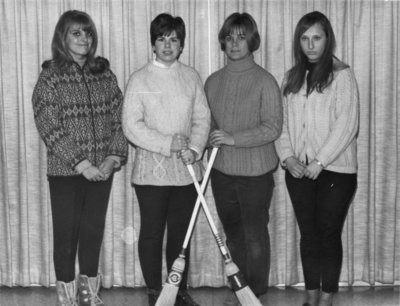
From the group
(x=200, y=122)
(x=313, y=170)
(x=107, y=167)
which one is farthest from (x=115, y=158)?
(x=313, y=170)

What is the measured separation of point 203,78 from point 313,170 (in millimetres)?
900

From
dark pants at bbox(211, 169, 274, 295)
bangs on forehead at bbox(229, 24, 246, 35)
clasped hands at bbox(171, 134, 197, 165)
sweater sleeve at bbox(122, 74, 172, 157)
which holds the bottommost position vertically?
dark pants at bbox(211, 169, 274, 295)

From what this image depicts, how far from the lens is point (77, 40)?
295cm

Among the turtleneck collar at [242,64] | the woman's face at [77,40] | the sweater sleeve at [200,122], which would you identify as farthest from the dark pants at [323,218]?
the woman's face at [77,40]

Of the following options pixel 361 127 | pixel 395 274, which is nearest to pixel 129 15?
pixel 361 127

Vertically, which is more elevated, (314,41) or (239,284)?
(314,41)

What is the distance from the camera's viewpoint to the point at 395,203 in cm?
350

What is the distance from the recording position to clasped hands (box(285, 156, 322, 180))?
114 inches

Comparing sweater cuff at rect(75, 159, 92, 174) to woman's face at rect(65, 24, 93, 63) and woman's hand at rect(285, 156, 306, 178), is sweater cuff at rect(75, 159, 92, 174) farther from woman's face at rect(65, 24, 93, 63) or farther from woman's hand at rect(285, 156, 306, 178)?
woman's hand at rect(285, 156, 306, 178)

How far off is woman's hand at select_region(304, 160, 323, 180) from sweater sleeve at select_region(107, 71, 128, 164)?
2.84 feet

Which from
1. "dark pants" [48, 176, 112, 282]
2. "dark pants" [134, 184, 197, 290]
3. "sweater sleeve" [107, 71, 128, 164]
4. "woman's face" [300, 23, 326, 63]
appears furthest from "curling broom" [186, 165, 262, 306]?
"woman's face" [300, 23, 326, 63]

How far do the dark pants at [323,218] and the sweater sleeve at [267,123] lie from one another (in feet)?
0.75

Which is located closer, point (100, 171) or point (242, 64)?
point (100, 171)

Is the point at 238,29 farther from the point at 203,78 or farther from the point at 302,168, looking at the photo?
the point at 302,168
